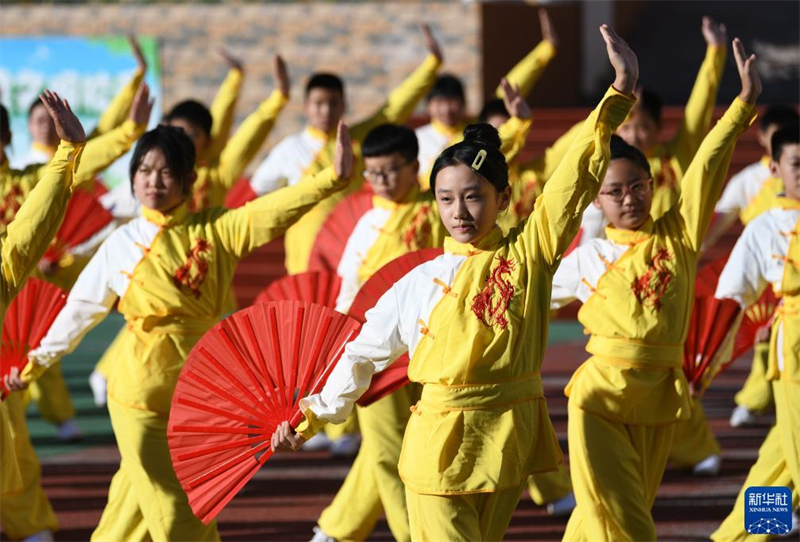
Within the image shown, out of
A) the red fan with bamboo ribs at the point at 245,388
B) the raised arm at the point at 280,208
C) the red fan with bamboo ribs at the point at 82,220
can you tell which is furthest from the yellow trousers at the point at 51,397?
the red fan with bamboo ribs at the point at 245,388

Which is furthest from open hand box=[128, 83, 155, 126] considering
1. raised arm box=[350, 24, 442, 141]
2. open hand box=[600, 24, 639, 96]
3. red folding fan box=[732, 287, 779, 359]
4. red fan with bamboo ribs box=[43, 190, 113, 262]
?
red folding fan box=[732, 287, 779, 359]

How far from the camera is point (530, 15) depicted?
14.8 metres

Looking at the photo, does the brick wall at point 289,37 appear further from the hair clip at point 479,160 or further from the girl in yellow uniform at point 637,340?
the hair clip at point 479,160

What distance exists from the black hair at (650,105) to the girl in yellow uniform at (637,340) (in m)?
1.99

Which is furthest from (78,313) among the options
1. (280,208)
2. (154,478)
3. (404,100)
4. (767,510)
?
(404,100)

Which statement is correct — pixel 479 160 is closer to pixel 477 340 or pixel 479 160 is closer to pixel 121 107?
pixel 477 340

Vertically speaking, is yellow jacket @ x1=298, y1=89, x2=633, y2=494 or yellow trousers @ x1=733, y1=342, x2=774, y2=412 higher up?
yellow jacket @ x1=298, y1=89, x2=633, y2=494

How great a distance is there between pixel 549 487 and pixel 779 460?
49.0 inches

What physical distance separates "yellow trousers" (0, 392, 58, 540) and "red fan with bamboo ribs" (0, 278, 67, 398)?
0.43 meters

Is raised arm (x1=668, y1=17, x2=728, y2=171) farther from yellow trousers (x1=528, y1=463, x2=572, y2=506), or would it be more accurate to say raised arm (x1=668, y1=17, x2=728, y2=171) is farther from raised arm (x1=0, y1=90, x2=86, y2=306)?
raised arm (x1=0, y1=90, x2=86, y2=306)

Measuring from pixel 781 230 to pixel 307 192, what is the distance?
1810 mm

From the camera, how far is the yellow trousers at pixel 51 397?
802 cm

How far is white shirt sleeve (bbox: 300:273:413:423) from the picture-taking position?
13.6 feet

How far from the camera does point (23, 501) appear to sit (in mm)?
5770
